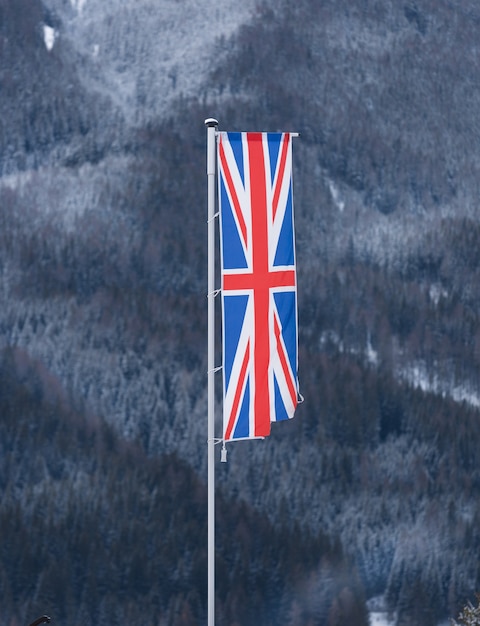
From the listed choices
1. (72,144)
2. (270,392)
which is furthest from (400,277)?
(270,392)

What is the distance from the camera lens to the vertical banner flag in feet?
58.7

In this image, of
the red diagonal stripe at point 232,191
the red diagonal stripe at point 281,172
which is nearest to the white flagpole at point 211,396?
the red diagonal stripe at point 232,191

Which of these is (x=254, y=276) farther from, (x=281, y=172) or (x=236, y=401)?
(x=236, y=401)

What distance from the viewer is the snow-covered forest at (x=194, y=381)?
12575 cm

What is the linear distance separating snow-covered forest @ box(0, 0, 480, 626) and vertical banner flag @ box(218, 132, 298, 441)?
103 metres

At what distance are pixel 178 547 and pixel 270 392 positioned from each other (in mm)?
111089

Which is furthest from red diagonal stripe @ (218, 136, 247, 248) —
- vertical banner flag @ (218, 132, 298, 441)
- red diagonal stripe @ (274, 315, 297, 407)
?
red diagonal stripe @ (274, 315, 297, 407)

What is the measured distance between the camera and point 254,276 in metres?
18.0

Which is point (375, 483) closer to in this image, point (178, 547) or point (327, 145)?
point (178, 547)

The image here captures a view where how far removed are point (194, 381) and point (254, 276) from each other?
13981 cm

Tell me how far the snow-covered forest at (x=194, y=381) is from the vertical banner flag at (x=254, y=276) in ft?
338

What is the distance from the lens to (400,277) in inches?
7062

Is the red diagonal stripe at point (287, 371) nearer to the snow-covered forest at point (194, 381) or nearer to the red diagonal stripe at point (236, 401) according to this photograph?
the red diagonal stripe at point (236, 401)

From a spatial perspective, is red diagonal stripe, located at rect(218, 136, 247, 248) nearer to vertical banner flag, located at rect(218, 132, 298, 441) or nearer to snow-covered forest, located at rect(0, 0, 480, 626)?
vertical banner flag, located at rect(218, 132, 298, 441)
